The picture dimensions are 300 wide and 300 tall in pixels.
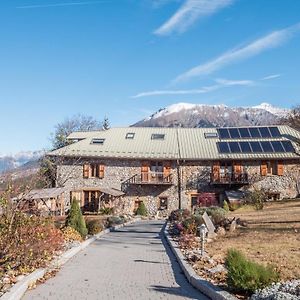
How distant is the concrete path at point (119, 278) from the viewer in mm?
7465

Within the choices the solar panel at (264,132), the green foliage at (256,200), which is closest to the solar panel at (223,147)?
the solar panel at (264,132)

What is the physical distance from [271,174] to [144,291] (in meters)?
30.5

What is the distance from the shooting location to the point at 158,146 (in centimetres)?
3859

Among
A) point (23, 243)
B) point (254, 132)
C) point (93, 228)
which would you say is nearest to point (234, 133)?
point (254, 132)

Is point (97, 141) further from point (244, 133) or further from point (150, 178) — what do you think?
point (244, 133)

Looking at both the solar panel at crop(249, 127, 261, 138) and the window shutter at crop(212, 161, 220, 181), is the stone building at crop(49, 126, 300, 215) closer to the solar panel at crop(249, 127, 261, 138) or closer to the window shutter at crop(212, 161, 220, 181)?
the window shutter at crop(212, 161, 220, 181)

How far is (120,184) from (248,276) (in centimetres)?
3034

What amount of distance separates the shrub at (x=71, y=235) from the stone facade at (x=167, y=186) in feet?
66.2

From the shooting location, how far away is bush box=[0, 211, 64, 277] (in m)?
8.59

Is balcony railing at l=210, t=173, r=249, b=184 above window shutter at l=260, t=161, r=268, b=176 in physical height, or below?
below

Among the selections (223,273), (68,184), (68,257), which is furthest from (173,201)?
(223,273)

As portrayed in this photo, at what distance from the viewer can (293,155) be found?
35.7m

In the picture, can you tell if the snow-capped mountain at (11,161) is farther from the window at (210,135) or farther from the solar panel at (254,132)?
the solar panel at (254,132)

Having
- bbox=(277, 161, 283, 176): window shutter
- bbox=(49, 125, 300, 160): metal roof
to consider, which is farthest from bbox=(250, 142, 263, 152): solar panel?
bbox=(277, 161, 283, 176): window shutter
